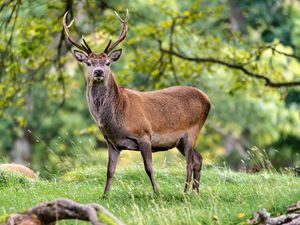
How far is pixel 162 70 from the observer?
1758 cm

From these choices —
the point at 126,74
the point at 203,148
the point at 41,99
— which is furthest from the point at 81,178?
the point at 203,148

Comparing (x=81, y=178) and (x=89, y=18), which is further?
(x=89, y=18)

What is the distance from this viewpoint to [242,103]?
91.9ft

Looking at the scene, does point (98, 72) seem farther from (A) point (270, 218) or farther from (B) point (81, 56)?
(A) point (270, 218)

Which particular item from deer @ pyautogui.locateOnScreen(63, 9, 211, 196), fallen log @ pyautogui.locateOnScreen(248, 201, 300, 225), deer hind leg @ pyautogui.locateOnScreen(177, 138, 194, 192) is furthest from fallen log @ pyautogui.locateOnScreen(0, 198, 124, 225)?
deer hind leg @ pyautogui.locateOnScreen(177, 138, 194, 192)

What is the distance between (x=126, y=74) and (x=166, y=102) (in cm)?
682

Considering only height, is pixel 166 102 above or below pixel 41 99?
above

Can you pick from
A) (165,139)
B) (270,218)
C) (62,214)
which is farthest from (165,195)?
(62,214)

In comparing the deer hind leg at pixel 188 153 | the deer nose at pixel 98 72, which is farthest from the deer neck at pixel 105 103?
the deer hind leg at pixel 188 153

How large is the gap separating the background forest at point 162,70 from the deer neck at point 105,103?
1.90 meters

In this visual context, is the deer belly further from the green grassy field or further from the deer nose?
the deer nose

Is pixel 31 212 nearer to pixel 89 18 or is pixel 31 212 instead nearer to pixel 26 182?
pixel 26 182

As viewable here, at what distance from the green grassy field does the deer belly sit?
548 millimetres

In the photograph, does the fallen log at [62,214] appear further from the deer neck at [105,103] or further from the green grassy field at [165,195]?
the deer neck at [105,103]
